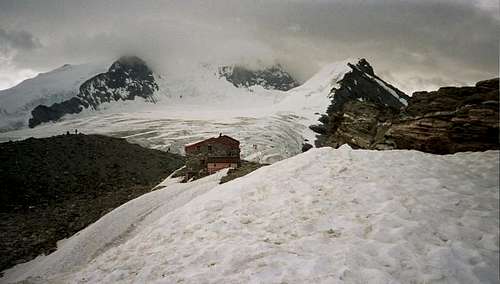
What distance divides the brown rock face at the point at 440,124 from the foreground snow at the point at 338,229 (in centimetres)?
100

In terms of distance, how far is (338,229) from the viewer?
35.0 feet

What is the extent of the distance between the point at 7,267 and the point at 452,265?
2734cm

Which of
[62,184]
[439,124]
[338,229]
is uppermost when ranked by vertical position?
[439,124]

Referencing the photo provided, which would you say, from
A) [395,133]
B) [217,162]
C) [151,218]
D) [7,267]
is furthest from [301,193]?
[217,162]

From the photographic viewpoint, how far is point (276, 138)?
428 feet

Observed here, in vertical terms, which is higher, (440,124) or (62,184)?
(440,124)

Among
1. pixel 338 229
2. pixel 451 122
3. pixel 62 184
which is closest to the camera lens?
pixel 338 229

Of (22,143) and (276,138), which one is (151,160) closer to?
(22,143)

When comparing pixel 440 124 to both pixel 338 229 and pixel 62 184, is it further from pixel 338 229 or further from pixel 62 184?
pixel 62 184

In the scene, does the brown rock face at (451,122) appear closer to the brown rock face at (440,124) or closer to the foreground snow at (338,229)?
the brown rock face at (440,124)

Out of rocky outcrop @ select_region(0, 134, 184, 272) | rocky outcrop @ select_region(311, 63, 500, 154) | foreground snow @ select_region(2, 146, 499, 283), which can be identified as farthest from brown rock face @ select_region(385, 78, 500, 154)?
rocky outcrop @ select_region(0, 134, 184, 272)

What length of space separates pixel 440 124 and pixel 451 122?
18.4 inches

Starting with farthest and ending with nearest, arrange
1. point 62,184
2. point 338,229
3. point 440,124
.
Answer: point 62,184 < point 440,124 < point 338,229

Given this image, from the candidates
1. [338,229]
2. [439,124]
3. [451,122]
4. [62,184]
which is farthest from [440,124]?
[62,184]
